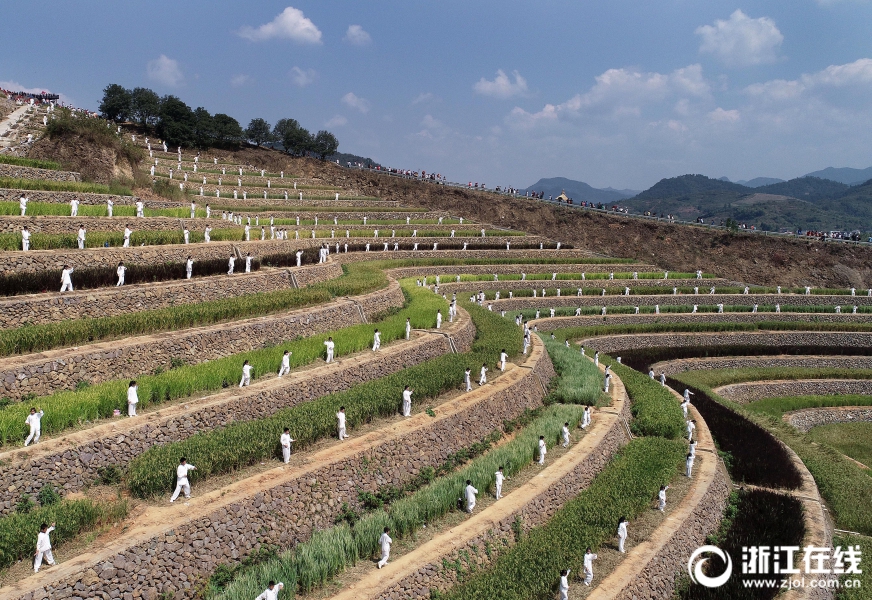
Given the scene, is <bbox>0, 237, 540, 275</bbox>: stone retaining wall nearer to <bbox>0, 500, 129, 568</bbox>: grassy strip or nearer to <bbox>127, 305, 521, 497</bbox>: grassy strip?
<bbox>127, 305, 521, 497</bbox>: grassy strip

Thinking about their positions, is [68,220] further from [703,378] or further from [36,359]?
[703,378]

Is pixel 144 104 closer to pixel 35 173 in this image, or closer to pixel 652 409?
pixel 35 173

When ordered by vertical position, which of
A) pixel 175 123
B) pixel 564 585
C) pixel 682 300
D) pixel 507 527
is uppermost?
pixel 175 123

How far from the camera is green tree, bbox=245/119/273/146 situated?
6962 cm

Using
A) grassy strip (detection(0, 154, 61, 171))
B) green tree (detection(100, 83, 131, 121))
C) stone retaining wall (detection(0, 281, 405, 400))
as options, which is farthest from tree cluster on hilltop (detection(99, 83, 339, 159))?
stone retaining wall (detection(0, 281, 405, 400))

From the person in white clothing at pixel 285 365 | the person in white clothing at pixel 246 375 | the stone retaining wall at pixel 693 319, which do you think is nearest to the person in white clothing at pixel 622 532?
the person in white clothing at pixel 285 365

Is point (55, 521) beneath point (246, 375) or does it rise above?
beneath

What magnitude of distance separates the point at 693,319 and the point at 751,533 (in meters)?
24.7

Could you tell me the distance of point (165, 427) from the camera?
11727 millimetres

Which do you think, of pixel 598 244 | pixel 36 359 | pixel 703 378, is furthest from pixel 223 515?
pixel 598 244

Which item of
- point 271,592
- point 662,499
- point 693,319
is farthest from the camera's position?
point 693,319

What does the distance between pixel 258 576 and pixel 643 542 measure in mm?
8255

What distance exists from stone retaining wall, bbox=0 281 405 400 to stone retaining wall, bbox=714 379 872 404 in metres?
20.2

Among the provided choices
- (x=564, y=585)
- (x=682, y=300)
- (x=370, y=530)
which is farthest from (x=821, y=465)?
(x=682, y=300)
